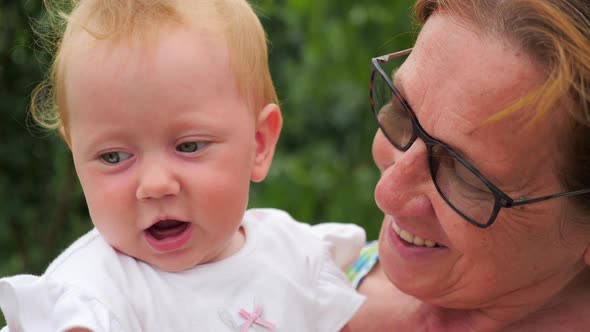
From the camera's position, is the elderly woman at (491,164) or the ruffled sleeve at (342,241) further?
the ruffled sleeve at (342,241)

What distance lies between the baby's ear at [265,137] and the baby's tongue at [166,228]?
29 cm

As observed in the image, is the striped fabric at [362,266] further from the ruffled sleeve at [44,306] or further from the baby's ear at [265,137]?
the ruffled sleeve at [44,306]

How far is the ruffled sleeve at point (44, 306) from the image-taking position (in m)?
2.01

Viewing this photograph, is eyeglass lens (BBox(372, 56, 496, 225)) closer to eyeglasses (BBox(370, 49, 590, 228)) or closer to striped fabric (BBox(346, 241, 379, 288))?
eyeglasses (BBox(370, 49, 590, 228))

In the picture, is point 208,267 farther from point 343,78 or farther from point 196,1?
point 343,78

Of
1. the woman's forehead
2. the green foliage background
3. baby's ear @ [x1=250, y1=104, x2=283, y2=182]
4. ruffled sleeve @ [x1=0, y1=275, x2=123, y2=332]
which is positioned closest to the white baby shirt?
ruffled sleeve @ [x1=0, y1=275, x2=123, y2=332]

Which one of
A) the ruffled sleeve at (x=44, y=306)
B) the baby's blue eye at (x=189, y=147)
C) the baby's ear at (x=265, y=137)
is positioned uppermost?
the baby's blue eye at (x=189, y=147)

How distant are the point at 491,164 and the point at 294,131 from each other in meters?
3.51

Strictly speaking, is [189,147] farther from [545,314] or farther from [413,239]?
[545,314]

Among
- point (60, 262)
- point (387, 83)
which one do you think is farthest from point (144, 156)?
point (387, 83)

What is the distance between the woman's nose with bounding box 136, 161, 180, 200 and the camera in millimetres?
2061

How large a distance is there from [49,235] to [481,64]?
8.24 ft

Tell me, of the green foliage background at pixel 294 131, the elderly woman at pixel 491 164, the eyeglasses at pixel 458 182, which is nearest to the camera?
the elderly woman at pixel 491 164

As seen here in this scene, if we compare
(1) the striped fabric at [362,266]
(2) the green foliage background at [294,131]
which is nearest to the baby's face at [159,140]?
(2) the green foliage background at [294,131]
